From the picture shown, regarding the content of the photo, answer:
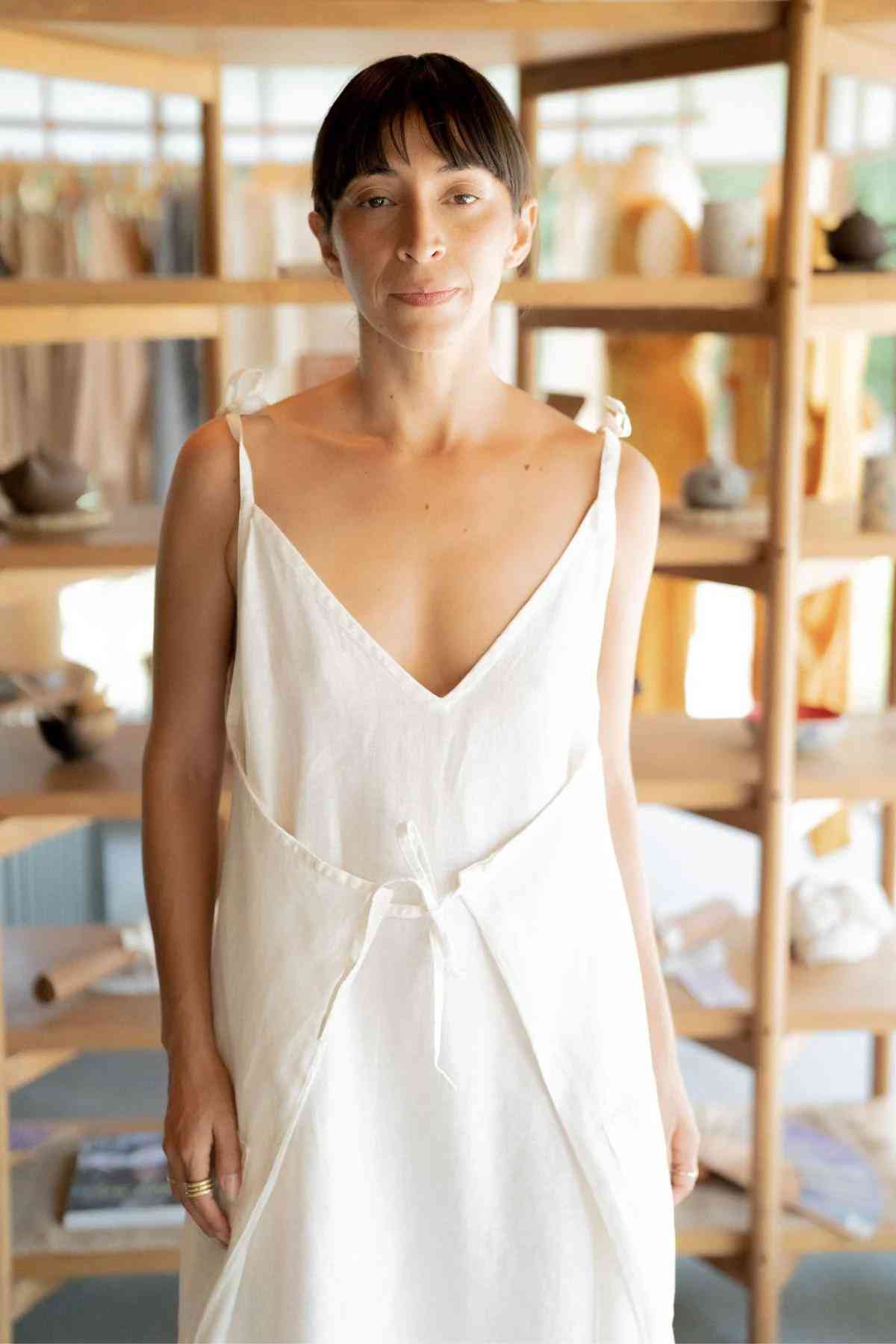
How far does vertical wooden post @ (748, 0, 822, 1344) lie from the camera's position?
1959mm

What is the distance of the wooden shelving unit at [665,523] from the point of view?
191 cm

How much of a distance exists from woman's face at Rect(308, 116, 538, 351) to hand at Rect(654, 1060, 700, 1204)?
2.21 feet

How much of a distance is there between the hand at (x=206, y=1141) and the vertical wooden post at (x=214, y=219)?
55.9 inches

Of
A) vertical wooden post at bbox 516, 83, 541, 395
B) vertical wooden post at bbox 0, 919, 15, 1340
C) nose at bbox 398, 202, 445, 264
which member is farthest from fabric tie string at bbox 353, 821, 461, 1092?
vertical wooden post at bbox 516, 83, 541, 395

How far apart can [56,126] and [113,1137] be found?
330 cm

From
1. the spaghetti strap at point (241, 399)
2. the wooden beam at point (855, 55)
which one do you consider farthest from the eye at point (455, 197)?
the wooden beam at point (855, 55)

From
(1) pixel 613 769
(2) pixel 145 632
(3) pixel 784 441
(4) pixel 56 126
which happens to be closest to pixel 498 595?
(1) pixel 613 769

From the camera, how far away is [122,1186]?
244 cm

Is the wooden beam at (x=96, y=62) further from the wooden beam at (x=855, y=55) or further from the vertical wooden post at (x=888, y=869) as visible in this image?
the vertical wooden post at (x=888, y=869)

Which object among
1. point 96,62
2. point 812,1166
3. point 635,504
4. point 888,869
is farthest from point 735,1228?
point 96,62

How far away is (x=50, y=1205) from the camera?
7.87ft

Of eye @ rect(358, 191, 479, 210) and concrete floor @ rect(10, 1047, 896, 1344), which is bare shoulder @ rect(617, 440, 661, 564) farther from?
concrete floor @ rect(10, 1047, 896, 1344)

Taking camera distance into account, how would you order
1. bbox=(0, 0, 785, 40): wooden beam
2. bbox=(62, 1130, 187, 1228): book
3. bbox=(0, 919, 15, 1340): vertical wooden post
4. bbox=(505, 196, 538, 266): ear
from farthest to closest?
bbox=(62, 1130, 187, 1228): book → bbox=(0, 919, 15, 1340): vertical wooden post → bbox=(0, 0, 785, 40): wooden beam → bbox=(505, 196, 538, 266): ear

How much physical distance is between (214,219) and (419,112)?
135 cm
